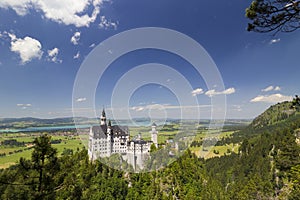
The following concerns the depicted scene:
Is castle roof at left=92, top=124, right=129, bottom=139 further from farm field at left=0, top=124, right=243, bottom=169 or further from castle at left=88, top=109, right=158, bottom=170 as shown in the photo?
farm field at left=0, top=124, right=243, bottom=169

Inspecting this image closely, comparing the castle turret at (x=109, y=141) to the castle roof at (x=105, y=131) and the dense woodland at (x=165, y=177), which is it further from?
the dense woodland at (x=165, y=177)

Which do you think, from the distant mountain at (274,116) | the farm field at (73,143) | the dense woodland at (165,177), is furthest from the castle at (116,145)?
the distant mountain at (274,116)

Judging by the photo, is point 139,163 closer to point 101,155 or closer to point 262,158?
point 101,155

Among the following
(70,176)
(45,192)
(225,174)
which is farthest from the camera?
(225,174)

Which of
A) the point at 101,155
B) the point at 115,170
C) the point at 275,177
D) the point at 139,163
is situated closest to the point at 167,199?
the point at 139,163

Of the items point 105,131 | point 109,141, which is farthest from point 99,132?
point 109,141

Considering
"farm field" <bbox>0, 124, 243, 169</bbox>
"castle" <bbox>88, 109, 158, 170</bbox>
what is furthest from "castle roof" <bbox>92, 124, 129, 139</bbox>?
"farm field" <bbox>0, 124, 243, 169</bbox>

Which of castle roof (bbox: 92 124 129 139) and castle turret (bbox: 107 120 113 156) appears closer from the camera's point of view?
castle roof (bbox: 92 124 129 139)
